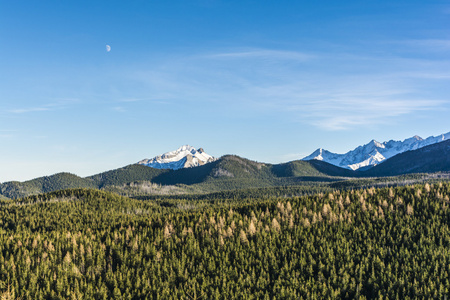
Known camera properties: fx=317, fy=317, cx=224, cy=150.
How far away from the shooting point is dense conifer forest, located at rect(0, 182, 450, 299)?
187ft

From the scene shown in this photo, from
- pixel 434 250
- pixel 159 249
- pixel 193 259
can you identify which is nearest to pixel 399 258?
pixel 434 250

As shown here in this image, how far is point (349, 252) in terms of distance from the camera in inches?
2717

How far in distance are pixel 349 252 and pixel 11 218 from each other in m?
201

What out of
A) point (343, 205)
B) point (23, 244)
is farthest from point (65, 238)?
point (343, 205)

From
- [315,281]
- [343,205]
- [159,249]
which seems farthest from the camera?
[343,205]

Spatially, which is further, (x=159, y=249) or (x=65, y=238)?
(x=65, y=238)

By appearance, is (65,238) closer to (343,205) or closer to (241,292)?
(241,292)

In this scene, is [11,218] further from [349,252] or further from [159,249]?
[349,252]

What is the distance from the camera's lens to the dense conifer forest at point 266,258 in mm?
56969

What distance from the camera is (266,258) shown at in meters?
69.3

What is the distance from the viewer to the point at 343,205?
10438cm

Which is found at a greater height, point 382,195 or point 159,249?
point 382,195

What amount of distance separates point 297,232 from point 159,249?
1415 inches

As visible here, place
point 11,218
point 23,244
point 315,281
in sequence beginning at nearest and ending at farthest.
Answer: point 315,281 → point 23,244 → point 11,218
